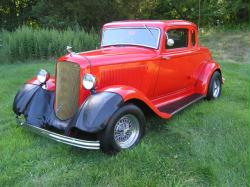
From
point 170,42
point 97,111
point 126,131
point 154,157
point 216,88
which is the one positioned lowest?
point 154,157

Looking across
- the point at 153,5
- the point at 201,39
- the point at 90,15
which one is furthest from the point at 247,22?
the point at 90,15

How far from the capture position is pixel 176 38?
591 cm

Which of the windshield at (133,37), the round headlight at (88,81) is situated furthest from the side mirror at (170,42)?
the round headlight at (88,81)

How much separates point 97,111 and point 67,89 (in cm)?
77

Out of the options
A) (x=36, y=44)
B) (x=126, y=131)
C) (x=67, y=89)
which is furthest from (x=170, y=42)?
(x=36, y=44)

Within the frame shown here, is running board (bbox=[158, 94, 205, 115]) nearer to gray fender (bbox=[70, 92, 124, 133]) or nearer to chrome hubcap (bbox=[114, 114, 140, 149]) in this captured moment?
chrome hubcap (bbox=[114, 114, 140, 149])

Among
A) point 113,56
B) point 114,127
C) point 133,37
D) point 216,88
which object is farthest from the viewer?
point 216,88

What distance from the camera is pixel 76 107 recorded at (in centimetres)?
448

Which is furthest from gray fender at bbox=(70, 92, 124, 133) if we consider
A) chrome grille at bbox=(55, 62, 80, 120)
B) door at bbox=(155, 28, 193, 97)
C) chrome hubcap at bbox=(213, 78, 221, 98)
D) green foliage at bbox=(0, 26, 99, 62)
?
green foliage at bbox=(0, 26, 99, 62)

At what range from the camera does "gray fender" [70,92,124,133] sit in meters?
3.94

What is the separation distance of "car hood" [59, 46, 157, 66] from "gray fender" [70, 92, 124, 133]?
56 cm

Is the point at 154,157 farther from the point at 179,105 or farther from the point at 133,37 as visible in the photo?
the point at 133,37

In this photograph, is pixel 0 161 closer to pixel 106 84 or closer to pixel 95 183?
pixel 95 183

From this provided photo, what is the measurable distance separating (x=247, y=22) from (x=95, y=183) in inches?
640
